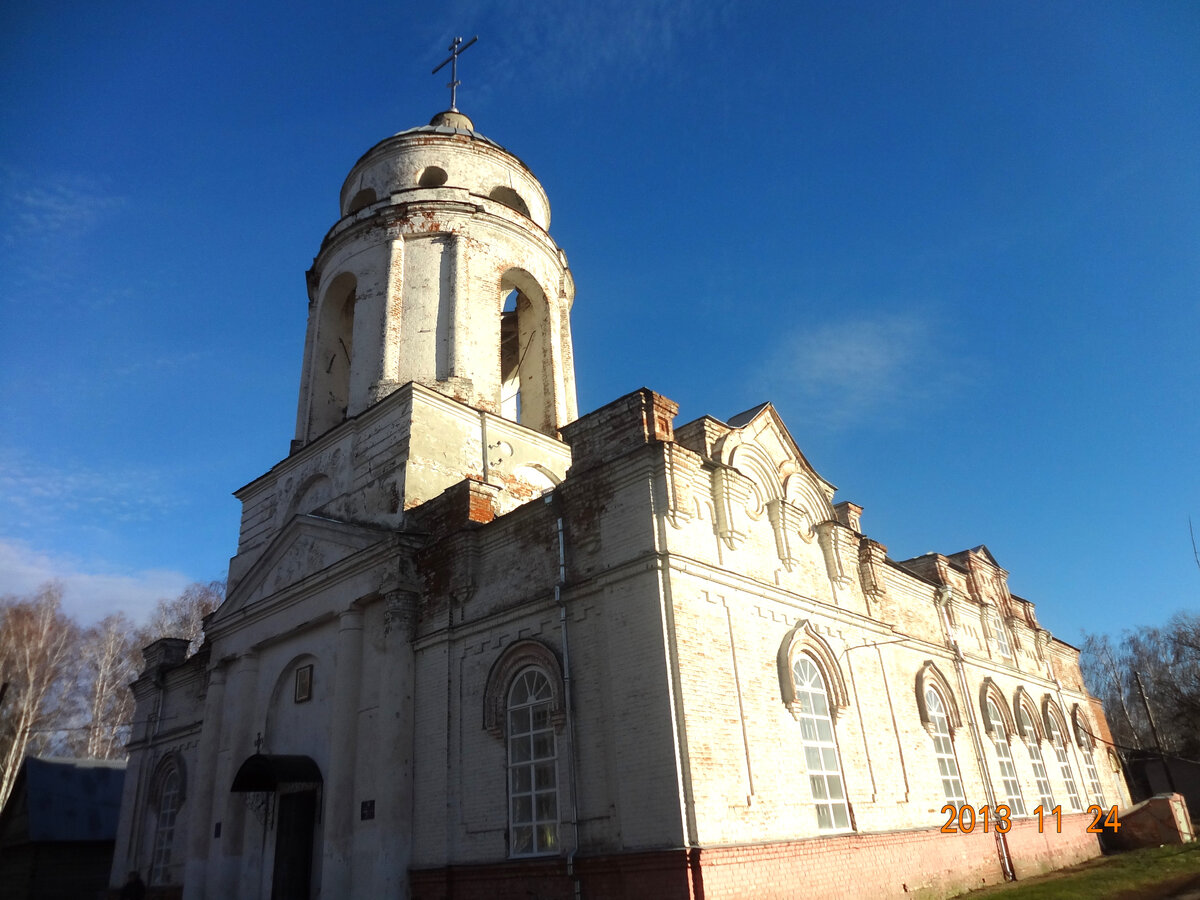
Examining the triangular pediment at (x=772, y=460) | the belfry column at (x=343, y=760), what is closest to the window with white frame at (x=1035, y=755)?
the triangular pediment at (x=772, y=460)

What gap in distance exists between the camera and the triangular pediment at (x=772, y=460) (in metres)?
13.1

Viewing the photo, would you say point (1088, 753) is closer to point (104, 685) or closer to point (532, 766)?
point (532, 766)

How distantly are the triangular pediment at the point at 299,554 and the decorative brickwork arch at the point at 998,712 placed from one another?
42.1 ft

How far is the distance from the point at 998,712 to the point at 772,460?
907cm

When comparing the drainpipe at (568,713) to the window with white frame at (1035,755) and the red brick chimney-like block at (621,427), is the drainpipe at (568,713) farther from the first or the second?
the window with white frame at (1035,755)

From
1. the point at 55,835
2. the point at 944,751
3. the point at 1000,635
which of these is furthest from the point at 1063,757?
the point at 55,835

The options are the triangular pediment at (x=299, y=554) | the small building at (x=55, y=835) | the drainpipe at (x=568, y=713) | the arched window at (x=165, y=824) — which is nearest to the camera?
the drainpipe at (x=568, y=713)

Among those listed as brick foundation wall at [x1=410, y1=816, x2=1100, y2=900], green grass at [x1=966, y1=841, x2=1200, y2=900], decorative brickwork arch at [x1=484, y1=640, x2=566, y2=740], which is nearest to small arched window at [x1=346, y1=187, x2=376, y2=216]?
decorative brickwork arch at [x1=484, y1=640, x2=566, y2=740]

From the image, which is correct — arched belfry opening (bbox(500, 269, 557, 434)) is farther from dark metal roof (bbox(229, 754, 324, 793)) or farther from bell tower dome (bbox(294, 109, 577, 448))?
dark metal roof (bbox(229, 754, 324, 793))

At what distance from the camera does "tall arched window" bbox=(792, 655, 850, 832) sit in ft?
37.4

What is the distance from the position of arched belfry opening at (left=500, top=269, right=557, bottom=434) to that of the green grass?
11903 millimetres

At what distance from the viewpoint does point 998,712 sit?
18.0 metres

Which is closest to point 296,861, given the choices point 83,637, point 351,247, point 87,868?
point 351,247

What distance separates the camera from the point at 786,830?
33.9 feet
